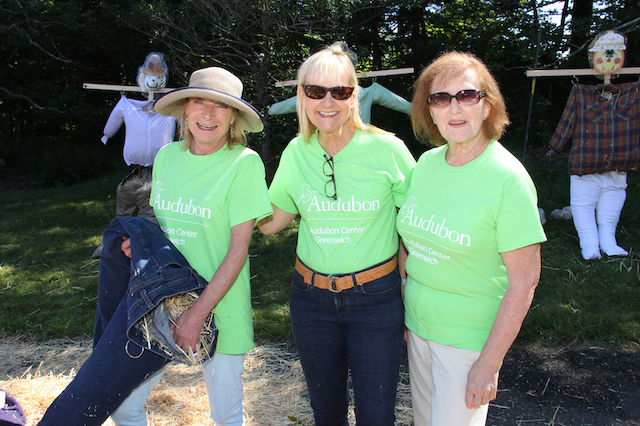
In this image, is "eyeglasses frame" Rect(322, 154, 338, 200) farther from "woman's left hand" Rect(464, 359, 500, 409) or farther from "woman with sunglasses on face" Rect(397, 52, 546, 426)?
"woman's left hand" Rect(464, 359, 500, 409)

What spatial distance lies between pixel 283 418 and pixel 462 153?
2041 mm

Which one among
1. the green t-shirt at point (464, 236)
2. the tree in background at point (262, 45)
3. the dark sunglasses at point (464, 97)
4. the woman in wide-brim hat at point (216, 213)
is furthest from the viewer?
the tree in background at point (262, 45)

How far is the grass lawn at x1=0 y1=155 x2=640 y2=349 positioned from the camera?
13.0 ft

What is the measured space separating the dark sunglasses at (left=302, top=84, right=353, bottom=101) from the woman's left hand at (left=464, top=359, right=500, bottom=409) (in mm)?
1208

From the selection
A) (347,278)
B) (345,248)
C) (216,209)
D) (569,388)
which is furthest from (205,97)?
(569,388)

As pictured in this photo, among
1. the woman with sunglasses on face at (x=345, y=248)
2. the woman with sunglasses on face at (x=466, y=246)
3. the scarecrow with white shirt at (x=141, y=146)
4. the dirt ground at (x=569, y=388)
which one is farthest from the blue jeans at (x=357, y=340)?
the scarecrow with white shirt at (x=141, y=146)

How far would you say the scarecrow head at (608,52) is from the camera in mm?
5215

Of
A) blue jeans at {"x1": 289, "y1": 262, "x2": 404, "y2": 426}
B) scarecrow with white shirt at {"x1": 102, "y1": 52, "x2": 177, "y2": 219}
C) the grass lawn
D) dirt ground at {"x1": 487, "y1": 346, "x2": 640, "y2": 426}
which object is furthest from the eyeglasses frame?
scarecrow with white shirt at {"x1": 102, "y1": 52, "x2": 177, "y2": 219}

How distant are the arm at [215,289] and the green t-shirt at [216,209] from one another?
0.07 m

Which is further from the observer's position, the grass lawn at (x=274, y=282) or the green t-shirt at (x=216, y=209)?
the grass lawn at (x=274, y=282)

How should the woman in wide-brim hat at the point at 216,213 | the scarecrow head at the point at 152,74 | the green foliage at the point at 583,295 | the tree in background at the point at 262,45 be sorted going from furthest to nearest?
the tree in background at the point at 262,45
the scarecrow head at the point at 152,74
the green foliage at the point at 583,295
the woman in wide-brim hat at the point at 216,213

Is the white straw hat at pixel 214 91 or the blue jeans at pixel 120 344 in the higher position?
the white straw hat at pixel 214 91

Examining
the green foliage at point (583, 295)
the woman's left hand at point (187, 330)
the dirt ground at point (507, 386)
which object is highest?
the woman's left hand at point (187, 330)

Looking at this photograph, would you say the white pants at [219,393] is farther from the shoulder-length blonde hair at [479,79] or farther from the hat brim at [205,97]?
the shoulder-length blonde hair at [479,79]
